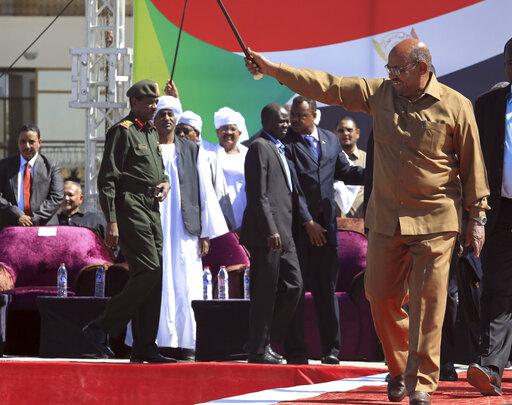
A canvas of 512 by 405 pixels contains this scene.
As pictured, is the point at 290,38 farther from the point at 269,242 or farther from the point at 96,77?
the point at 269,242

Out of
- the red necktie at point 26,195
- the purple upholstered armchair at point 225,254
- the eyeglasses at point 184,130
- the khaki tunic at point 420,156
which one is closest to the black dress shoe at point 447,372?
the khaki tunic at point 420,156

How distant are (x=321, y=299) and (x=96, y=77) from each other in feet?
19.7

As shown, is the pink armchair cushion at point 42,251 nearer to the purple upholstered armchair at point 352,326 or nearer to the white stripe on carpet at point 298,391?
the purple upholstered armchair at point 352,326

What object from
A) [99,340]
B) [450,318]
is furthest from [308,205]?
[99,340]

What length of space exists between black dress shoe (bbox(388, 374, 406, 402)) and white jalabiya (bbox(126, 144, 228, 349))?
11.5 ft

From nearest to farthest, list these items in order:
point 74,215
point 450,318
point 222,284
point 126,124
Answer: point 450,318, point 126,124, point 222,284, point 74,215

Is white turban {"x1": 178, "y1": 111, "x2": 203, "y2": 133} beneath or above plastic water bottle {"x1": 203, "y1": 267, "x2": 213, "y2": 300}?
above

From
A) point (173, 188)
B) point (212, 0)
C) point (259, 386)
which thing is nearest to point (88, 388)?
point (259, 386)

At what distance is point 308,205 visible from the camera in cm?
979

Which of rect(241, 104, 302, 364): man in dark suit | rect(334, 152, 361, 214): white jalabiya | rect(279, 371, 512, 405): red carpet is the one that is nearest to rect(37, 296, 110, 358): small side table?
rect(241, 104, 302, 364): man in dark suit

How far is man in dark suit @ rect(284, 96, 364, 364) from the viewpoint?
973cm

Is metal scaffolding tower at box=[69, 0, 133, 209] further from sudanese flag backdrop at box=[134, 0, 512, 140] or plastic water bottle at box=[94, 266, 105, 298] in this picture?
plastic water bottle at box=[94, 266, 105, 298]

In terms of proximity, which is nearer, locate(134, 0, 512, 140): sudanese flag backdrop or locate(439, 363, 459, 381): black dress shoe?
locate(439, 363, 459, 381): black dress shoe

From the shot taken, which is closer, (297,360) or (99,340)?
(297,360)
